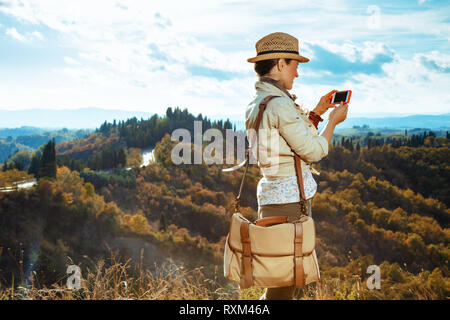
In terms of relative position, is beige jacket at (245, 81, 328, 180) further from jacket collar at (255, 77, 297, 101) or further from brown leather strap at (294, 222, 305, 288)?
brown leather strap at (294, 222, 305, 288)

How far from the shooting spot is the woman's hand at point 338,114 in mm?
1628

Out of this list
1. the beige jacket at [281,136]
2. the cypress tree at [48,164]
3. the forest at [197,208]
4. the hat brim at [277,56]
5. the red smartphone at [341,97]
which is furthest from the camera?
the cypress tree at [48,164]

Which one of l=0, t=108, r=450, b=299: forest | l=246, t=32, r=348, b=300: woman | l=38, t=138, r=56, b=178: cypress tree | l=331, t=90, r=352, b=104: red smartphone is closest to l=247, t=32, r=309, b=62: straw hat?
l=246, t=32, r=348, b=300: woman

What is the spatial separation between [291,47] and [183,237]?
48337mm

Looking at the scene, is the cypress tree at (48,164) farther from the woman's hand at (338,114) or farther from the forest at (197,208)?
the woman's hand at (338,114)

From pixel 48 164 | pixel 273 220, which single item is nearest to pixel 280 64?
pixel 273 220

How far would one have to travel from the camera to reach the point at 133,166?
205ft

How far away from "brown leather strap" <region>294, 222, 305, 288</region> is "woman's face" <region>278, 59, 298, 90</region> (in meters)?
0.56

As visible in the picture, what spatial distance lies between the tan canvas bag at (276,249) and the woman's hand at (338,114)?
24cm

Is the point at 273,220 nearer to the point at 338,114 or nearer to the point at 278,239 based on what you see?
the point at 278,239

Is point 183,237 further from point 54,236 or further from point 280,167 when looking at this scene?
point 280,167

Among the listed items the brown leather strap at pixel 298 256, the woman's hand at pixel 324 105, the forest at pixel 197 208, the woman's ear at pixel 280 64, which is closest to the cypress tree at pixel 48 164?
the forest at pixel 197 208

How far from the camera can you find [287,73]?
5.27ft

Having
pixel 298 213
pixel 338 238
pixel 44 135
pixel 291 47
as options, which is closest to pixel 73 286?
pixel 298 213
